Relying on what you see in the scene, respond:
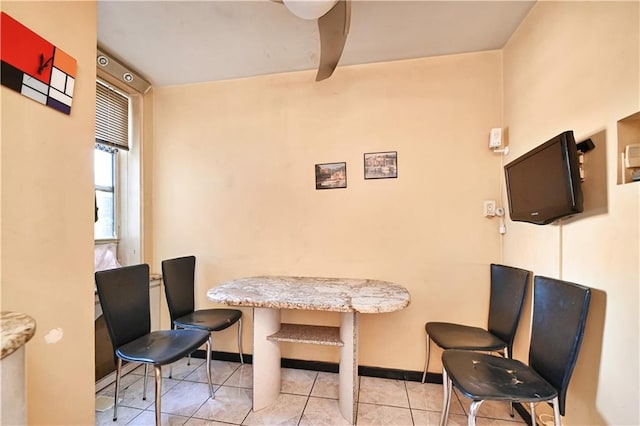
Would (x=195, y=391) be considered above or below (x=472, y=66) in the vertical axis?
below

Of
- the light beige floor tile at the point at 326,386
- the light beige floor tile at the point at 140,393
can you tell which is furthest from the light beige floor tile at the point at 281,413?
the light beige floor tile at the point at 140,393

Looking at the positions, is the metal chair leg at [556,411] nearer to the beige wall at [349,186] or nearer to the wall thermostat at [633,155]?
the beige wall at [349,186]

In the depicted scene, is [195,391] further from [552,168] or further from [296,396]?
[552,168]

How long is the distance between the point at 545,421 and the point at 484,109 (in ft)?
6.98

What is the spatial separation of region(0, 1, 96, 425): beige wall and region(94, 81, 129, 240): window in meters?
1.19

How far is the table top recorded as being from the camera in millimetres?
1548

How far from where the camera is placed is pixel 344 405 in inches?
70.6

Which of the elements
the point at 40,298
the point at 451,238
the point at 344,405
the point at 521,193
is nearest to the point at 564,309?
the point at 521,193

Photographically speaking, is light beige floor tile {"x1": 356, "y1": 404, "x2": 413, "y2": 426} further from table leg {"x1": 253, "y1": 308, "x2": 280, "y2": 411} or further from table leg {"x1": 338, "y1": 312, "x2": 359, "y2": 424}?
table leg {"x1": 253, "y1": 308, "x2": 280, "y2": 411}

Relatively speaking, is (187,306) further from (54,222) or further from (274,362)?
(54,222)

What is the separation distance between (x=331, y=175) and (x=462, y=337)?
62.0 inches

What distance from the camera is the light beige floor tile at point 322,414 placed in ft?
5.72

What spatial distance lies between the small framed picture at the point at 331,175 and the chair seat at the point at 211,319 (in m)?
1.32

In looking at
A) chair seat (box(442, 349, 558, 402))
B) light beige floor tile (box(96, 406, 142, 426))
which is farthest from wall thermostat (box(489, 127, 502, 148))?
light beige floor tile (box(96, 406, 142, 426))
